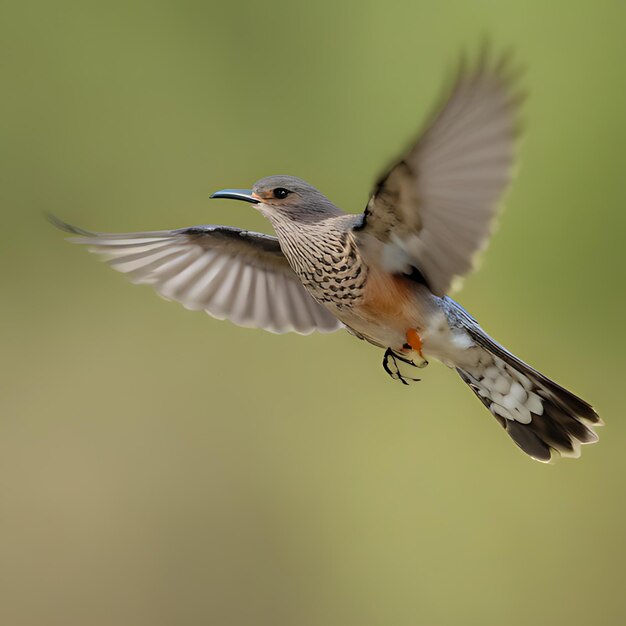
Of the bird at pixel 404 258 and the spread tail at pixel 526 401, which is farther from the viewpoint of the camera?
the spread tail at pixel 526 401

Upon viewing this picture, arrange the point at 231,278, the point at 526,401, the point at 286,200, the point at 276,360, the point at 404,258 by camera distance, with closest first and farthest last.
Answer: the point at 404,258 < the point at 286,200 < the point at 526,401 < the point at 231,278 < the point at 276,360

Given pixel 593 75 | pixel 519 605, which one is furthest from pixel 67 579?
pixel 593 75

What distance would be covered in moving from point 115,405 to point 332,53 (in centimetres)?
193

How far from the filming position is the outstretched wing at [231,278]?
2.38m

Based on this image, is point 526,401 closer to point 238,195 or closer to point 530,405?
point 530,405

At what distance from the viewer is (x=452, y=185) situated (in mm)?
1724

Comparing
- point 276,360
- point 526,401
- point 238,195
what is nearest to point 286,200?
point 238,195

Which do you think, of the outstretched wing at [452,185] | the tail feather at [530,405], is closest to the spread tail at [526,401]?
the tail feather at [530,405]

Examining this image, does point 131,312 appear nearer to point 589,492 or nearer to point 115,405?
point 115,405

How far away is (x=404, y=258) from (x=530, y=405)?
2.16 feet

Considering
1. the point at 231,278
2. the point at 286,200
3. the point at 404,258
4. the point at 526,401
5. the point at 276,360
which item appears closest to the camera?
the point at 404,258

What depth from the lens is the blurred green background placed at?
3898mm

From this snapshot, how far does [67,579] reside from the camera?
393cm

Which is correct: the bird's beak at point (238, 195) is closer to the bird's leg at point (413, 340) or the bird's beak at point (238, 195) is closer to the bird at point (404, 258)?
the bird at point (404, 258)
